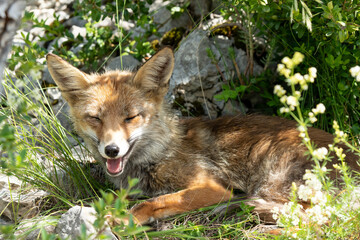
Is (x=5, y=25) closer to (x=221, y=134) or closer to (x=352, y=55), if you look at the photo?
(x=221, y=134)

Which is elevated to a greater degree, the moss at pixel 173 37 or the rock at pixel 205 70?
the moss at pixel 173 37

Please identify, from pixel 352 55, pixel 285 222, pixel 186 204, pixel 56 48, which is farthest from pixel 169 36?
pixel 285 222

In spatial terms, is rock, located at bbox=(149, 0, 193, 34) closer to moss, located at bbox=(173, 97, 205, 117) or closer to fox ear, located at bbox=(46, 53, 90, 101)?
moss, located at bbox=(173, 97, 205, 117)

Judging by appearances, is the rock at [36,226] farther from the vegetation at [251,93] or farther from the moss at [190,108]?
the moss at [190,108]

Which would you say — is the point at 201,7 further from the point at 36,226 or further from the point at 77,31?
the point at 36,226

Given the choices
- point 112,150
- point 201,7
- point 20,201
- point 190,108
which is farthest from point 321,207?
point 201,7

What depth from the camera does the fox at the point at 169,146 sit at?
362cm

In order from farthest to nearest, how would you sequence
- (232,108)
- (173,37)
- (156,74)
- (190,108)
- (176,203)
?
(173,37) < (190,108) < (232,108) < (156,74) < (176,203)

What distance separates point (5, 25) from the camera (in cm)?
193

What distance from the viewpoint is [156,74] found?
12.9 ft

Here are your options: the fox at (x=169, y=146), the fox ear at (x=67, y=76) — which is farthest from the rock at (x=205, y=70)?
the fox ear at (x=67, y=76)

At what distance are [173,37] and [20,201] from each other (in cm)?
312

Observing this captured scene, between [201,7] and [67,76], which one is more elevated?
[67,76]

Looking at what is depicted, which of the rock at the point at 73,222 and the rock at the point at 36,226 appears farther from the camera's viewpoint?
the rock at the point at 36,226
